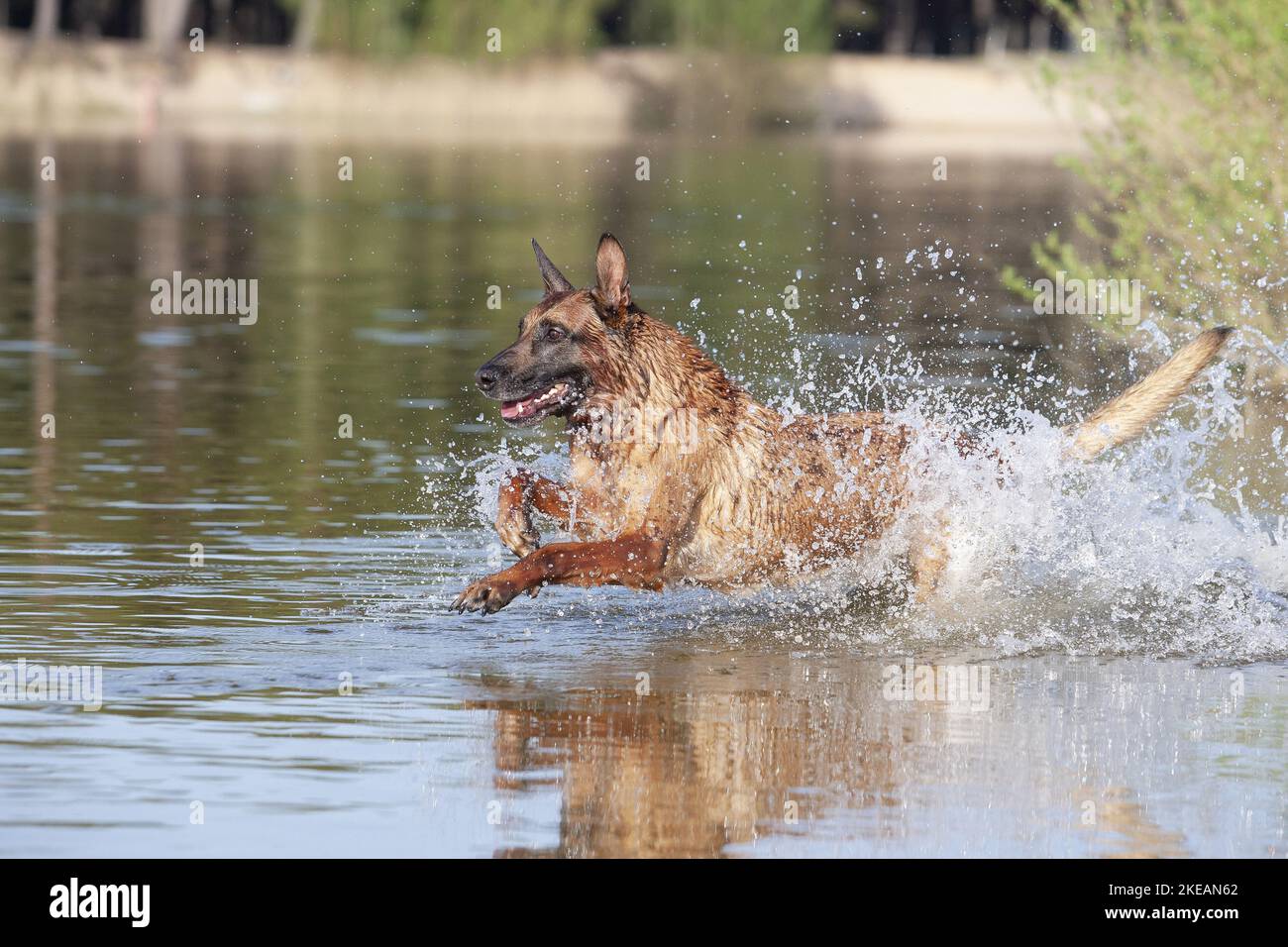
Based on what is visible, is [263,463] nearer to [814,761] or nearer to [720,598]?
[720,598]

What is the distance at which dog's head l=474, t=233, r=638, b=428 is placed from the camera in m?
9.83

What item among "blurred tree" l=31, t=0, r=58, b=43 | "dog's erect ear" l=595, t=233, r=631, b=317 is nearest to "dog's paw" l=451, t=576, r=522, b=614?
"dog's erect ear" l=595, t=233, r=631, b=317

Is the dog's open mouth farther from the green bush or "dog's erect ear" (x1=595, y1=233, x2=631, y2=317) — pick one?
the green bush

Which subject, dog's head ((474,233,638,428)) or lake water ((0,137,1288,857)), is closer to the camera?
lake water ((0,137,1288,857))

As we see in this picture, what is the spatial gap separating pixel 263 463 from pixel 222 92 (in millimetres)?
60632

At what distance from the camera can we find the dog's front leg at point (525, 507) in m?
10.2

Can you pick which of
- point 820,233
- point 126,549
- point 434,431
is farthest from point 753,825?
point 820,233

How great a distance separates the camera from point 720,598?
10820 mm

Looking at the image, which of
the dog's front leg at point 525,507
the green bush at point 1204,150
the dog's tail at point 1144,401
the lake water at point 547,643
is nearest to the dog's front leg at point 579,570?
the lake water at point 547,643

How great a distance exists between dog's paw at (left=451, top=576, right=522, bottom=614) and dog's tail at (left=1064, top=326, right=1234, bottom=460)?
3.11 m

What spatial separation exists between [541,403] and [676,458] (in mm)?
664

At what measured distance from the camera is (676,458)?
10055mm


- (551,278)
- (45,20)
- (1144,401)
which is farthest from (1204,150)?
(45,20)

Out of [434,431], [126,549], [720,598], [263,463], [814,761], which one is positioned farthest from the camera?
[434,431]
